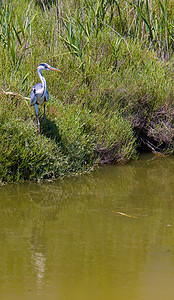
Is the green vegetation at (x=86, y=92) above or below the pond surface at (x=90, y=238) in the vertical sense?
above

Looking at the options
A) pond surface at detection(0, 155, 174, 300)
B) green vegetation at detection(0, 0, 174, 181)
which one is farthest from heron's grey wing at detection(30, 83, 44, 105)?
pond surface at detection(0, 155, 174, 300)

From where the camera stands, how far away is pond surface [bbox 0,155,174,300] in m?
3.63

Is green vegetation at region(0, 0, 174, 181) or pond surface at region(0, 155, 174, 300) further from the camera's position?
green vegetation at region(0, 0, 174, 181)

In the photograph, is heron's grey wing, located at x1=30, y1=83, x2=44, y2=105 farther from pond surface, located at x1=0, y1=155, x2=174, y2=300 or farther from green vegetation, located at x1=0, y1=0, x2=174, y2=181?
pond surface, located at x1=0, y1=155, x2=174, y2=300

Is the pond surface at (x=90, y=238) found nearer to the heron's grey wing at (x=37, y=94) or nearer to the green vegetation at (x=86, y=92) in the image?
the green vegetation at (x=86, y=92)

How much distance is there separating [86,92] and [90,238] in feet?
11.8

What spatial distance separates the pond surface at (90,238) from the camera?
3.63 m

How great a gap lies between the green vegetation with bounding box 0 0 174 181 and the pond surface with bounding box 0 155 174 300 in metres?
0.44

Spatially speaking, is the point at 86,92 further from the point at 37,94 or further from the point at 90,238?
the point at 90,238

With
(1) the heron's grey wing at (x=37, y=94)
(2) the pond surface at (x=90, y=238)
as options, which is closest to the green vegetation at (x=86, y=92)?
(1) the heron's grey wing at (x=37, y=94)

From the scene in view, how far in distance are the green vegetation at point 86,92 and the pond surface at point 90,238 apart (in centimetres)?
44

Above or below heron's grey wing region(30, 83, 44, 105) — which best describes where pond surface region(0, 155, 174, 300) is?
below

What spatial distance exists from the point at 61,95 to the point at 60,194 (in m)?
2.16

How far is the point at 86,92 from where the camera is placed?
7.74 metres
